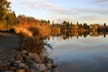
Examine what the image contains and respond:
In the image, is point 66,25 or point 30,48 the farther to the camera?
point 66,25

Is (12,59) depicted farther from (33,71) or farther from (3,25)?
(3,25)

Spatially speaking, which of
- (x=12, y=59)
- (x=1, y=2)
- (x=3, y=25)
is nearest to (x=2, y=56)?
(x=12, y=59)

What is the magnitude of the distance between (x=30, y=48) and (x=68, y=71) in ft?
9.41

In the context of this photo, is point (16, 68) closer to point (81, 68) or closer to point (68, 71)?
point (68, 71)

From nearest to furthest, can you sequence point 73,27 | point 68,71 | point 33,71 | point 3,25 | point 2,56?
1. point 33,71
2. point 2,56
3. point 68,71
4. point 3,25
5. point 73,27

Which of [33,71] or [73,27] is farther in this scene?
[73,27]

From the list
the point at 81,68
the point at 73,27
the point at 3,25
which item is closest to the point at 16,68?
the point at 81,68

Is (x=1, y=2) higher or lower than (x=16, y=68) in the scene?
higher

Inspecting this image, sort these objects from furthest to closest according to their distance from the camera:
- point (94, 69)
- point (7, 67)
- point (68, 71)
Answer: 1. point (94, 69)
2. point (68, 71)
3. point (7, 67)

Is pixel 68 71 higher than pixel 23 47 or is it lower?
lower

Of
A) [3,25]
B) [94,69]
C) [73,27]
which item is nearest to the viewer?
[94,69]

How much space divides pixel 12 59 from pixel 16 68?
126 cm

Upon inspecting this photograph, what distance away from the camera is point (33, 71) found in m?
13.7

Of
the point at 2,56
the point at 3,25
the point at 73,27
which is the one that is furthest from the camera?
the point at 73,27
